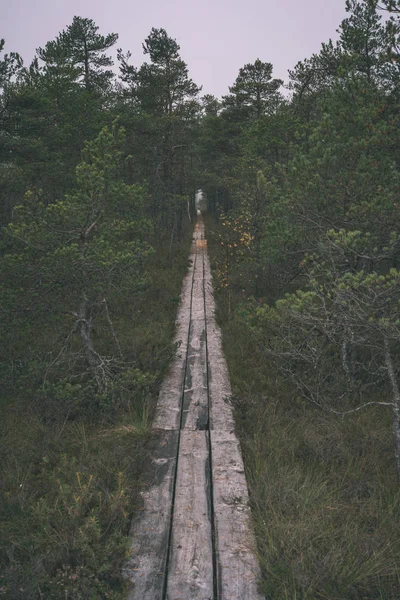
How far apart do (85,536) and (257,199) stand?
1182 centimetres

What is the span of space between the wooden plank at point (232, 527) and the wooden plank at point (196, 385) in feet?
2.61

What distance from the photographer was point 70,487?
4.68 metres

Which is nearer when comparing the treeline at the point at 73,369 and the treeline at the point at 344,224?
the treeline at the point at 73,369

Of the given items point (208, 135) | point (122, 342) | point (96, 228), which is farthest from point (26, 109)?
point (208, 135)

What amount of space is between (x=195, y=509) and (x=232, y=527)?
1.80ft

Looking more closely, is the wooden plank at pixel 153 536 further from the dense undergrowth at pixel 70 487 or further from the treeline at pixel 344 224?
the treeline at pixel 344 224

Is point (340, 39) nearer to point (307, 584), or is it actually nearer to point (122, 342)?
point (122, 342)

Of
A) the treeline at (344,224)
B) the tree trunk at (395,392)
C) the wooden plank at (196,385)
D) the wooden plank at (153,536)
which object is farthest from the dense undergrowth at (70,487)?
the tree trunk at (395,392)

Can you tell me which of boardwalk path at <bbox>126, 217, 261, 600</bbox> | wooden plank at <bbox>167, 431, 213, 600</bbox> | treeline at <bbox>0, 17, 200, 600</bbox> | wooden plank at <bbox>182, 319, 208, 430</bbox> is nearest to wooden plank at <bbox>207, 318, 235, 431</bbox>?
boardwalk path at <bbox>126, 217, 261, 600</bbox>

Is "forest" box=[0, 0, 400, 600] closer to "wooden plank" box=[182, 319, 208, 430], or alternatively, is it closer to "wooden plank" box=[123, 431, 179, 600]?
"wooden plank" box=[123, 431, 179, 600]

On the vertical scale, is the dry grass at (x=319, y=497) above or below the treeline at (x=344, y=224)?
below

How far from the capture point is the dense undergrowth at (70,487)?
11.8ft

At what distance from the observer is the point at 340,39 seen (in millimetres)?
10047

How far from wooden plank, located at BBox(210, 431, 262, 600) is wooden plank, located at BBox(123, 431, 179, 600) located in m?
0.61
